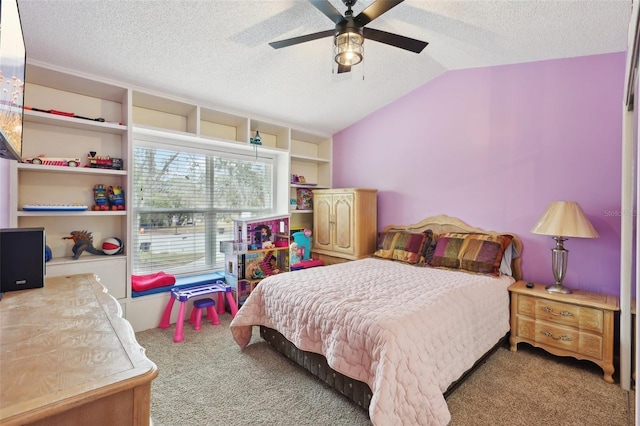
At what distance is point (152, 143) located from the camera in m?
3.31

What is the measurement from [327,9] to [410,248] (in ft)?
8.22

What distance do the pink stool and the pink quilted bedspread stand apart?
0.68 meters

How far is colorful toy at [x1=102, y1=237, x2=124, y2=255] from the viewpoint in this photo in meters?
2.78

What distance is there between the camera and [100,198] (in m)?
Result: 2.80

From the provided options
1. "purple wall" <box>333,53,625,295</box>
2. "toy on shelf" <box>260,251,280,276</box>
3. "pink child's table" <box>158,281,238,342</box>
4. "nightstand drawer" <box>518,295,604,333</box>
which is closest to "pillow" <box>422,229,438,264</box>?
"purple wall" <box>333,53,625,295</box>

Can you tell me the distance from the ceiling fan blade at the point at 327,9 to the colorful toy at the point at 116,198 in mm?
2416

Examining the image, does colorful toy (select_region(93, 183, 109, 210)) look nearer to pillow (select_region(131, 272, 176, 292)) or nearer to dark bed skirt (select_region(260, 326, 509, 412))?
pillow (select_region(131, 272, 176, 292))

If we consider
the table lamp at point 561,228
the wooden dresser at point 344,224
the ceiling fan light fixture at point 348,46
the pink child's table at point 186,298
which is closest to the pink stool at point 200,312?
the pink child's table at point 186,298

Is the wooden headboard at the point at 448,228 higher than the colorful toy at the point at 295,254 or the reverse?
higher

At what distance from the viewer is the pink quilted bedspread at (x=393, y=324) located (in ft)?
4.93

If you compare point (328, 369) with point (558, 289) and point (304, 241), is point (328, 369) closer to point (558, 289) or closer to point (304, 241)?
point (558, 289)

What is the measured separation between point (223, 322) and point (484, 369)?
2.47 metres

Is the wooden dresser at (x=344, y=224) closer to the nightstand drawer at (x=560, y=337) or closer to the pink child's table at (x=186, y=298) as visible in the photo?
the pink child's table at (x=186, y=298)

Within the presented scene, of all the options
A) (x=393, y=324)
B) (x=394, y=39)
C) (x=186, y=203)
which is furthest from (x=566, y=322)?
(x=186, y=203)
